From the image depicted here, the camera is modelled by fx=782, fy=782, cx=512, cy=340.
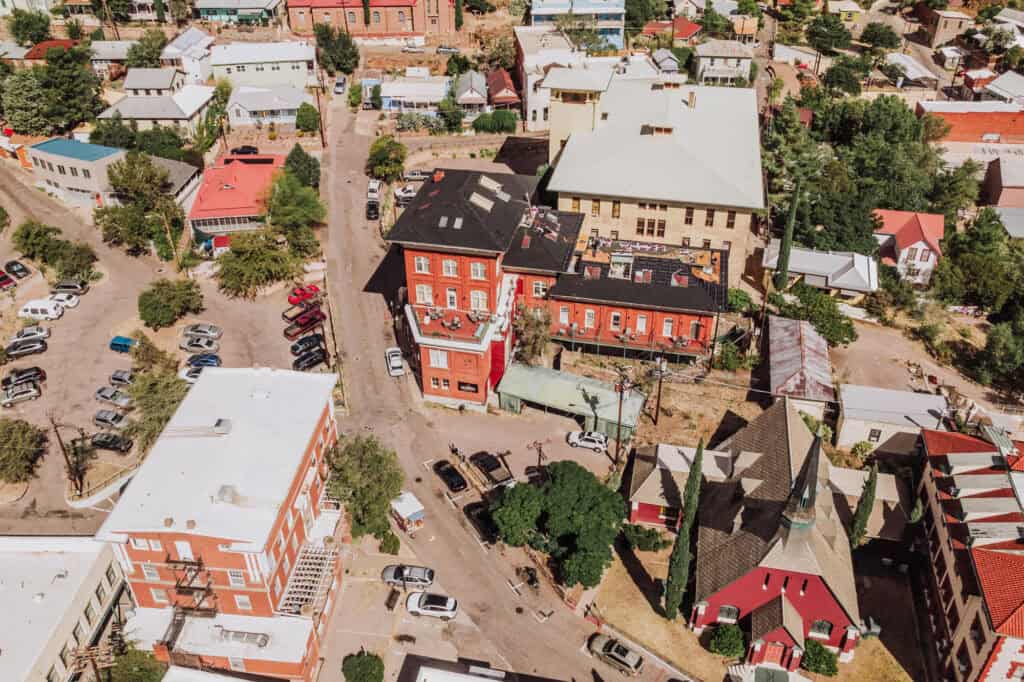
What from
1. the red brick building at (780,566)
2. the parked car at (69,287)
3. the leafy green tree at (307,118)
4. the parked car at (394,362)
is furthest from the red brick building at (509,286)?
the leafy green tree at (307,118)

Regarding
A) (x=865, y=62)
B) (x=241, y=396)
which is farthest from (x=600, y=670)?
(x=865, y=62)

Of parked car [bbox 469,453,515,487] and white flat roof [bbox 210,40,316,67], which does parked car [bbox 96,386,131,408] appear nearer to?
parked car [bbox 469,453,515,487]

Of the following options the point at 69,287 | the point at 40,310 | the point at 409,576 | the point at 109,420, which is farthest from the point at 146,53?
the point at 409,576

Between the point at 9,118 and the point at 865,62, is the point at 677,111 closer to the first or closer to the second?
the point at 865,62

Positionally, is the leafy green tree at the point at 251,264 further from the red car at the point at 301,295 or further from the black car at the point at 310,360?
the black car at the point at 310,360

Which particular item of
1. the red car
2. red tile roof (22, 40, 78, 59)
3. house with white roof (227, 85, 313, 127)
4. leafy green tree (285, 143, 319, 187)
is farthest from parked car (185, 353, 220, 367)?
red tile roof (22, 40, 78, 59)
